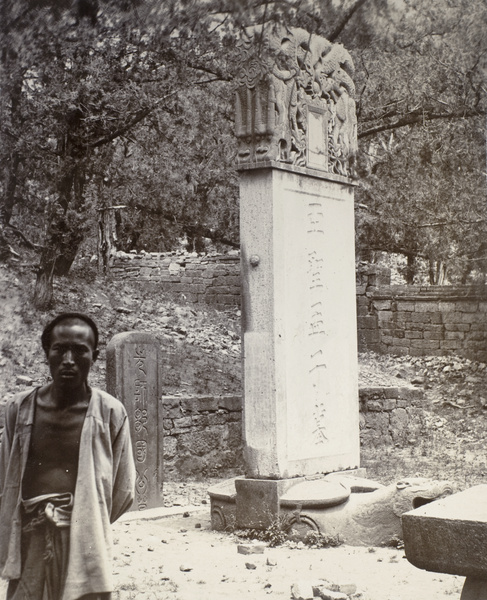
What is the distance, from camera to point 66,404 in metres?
2.91

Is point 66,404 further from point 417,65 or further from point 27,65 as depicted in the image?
point 417,65

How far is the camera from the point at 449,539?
278cm

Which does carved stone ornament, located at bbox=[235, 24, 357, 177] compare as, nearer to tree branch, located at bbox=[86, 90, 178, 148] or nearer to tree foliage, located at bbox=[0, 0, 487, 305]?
tree foliage, located at bbox=[0, 0, 487, 305]

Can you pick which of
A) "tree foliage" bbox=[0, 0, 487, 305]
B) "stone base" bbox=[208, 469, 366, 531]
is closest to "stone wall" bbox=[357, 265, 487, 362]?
"tree foliage" bbox=[0, 0, 487, 305]

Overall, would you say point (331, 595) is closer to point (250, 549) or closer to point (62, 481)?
point (250, 549)

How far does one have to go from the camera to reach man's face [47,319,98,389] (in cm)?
288

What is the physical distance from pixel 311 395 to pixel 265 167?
172 centimetres

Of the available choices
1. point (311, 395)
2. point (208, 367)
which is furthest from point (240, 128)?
point (208, 367)

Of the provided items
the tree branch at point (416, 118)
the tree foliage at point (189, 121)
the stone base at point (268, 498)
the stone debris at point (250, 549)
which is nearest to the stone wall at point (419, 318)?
A: the tree foliage at point (189, 121)

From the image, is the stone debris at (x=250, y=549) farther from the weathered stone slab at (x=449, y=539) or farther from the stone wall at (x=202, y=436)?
the stone wall at (x=202, y=436)

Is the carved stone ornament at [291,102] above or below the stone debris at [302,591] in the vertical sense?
above

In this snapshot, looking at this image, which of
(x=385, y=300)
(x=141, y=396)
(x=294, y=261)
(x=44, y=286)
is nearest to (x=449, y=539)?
(x=294, y=261)

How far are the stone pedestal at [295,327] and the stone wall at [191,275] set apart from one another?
7.76 meters

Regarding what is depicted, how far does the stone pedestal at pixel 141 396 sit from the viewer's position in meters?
7.06
